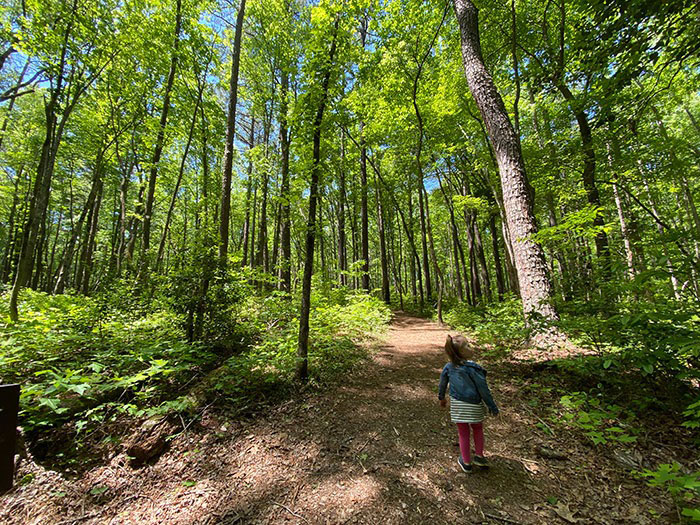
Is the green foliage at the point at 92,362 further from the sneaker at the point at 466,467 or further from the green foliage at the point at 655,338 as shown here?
the green foliage at the point at 655,338

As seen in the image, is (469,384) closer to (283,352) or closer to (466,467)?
(466,467)

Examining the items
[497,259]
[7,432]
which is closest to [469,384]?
[7,432]

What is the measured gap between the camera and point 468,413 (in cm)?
260

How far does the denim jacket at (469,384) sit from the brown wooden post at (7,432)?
3.77 m

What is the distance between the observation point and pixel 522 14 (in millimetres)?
8273

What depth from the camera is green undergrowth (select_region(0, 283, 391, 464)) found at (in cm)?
326

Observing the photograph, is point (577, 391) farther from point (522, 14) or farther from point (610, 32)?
point (522, 14)

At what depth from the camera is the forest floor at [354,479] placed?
7.11ft

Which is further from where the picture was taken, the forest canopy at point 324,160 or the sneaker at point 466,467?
the forest canopy at point 324,160

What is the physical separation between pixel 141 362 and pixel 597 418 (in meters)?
6.82

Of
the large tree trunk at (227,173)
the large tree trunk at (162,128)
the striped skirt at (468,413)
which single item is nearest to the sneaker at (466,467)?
the striped skirt at (468,413)

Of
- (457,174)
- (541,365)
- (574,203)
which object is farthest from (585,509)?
(457,174)

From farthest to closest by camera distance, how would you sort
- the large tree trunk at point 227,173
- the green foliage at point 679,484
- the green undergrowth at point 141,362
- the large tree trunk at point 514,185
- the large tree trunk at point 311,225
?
the large tree trunk at point 227,173, the large tree trunk at point 514,185, the large tree trunk at point 311,225, the green undergrowth at point 141,362, the green foliage at point 679,484

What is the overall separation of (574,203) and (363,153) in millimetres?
10670
